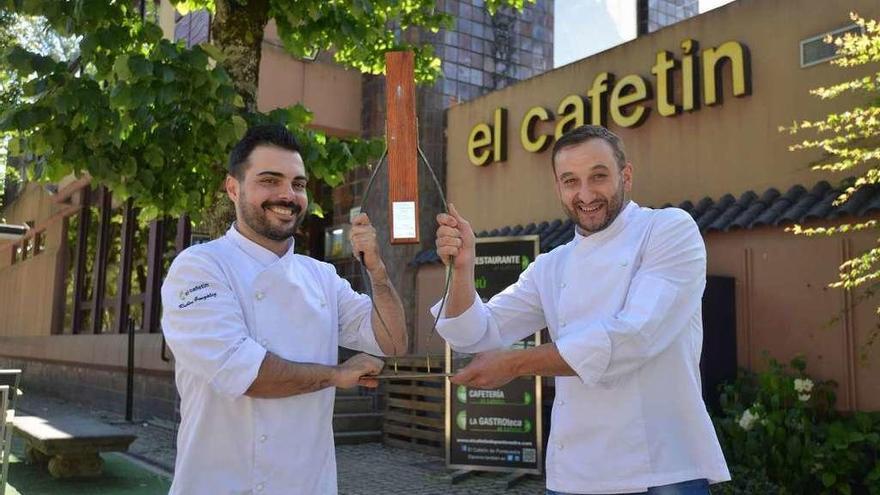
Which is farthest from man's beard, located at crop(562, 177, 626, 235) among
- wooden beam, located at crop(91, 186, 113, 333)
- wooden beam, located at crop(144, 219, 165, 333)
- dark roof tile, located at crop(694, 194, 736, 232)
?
wooden beam, located at crop(91, 186, 113, 333)

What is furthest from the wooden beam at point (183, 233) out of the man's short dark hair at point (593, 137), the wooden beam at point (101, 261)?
the man's short dark hair at point (593, 137)

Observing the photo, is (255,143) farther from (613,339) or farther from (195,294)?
(613,339)

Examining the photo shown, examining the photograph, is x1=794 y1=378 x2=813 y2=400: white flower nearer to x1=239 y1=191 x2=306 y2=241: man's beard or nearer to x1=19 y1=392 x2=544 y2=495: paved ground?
x1=19 y1=392 x2=544 y2=495: paved ground

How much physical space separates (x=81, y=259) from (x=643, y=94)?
13.4 metres

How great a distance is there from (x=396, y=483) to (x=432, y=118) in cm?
554

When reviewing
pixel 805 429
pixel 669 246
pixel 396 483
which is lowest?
pixel 396 483

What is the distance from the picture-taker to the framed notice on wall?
284 inches

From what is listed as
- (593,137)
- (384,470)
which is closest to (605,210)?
(593,137)

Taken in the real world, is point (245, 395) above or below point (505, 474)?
above

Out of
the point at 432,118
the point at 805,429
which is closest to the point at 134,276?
the point at 432,118

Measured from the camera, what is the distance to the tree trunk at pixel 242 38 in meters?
5.23

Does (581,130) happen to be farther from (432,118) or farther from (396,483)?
(432,118)

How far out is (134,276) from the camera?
14.1m

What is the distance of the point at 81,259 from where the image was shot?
17.0 m
